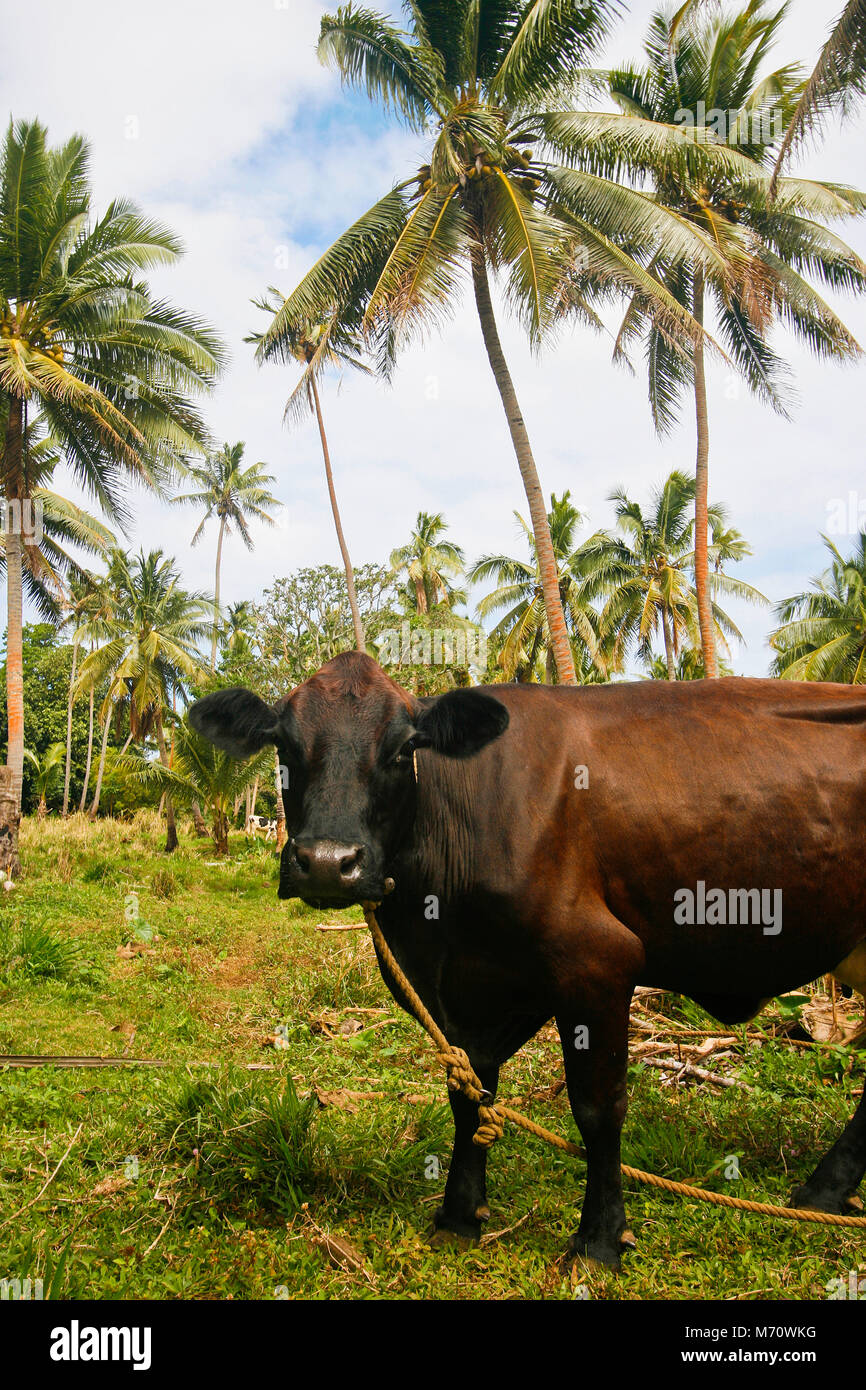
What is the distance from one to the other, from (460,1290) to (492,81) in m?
16.3

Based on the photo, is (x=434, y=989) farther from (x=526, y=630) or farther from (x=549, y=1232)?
(x=526, y=630)

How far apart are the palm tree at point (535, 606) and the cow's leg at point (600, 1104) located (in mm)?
29769

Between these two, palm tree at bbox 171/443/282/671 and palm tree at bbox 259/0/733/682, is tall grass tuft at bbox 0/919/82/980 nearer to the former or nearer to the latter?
palm tree at bbox 259/0/733/682

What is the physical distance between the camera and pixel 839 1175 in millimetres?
3807

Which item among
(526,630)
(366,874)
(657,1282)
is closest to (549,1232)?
(657,1282)

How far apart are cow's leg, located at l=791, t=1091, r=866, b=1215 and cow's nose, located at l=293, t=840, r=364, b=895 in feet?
8.48

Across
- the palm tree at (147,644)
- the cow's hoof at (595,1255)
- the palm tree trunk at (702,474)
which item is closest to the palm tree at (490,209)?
the palm tree trunk at (702,474)

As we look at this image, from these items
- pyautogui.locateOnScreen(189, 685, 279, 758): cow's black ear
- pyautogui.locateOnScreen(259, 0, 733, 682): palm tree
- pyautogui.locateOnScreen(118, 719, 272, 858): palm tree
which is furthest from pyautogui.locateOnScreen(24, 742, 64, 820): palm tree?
pyautogui.locateOnScreen(189, 685, 279, 758): cow's black ear

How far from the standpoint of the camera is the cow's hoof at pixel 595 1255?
10.8 feet

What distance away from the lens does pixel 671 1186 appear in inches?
130

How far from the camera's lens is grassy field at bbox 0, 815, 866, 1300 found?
10.9ft

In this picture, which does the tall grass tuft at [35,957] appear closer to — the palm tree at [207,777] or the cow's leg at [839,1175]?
the cow's leg at [839,1175]

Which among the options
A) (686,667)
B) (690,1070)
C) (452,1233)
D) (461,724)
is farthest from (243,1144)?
(686,667)

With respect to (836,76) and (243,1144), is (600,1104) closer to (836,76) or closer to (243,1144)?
(243,1144)
